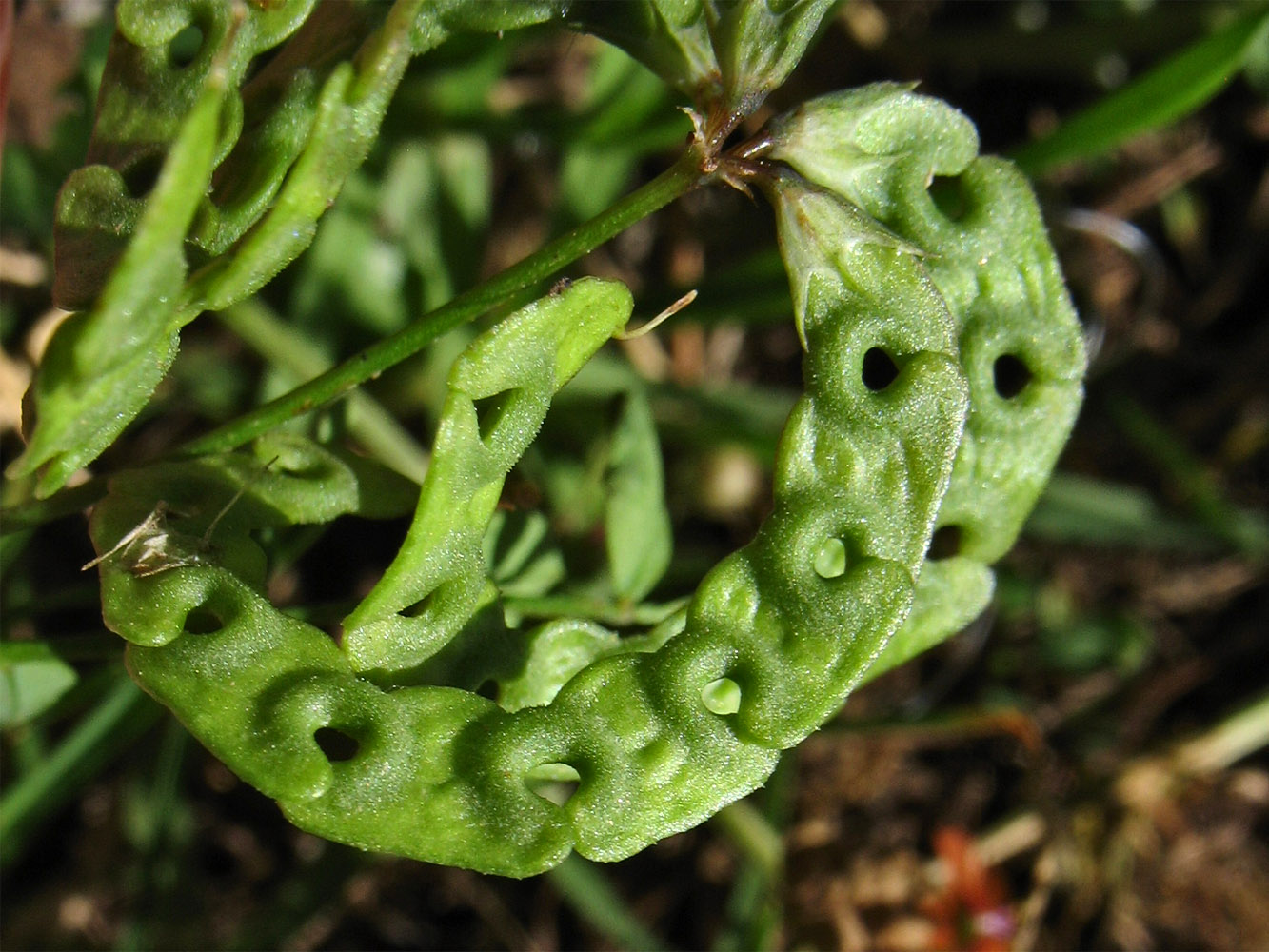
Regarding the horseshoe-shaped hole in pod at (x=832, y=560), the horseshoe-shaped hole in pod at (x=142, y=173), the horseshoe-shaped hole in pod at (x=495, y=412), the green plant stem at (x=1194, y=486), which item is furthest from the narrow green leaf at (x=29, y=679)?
the green plant stem at (x=1194, y=486)

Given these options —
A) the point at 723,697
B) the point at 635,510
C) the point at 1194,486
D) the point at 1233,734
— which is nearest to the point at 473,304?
the point at 723,697

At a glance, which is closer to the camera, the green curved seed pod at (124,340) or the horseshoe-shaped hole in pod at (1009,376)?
the green curved seed pod at (124,340)

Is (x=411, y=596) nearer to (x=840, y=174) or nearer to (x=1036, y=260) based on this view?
(x=840, y=174)

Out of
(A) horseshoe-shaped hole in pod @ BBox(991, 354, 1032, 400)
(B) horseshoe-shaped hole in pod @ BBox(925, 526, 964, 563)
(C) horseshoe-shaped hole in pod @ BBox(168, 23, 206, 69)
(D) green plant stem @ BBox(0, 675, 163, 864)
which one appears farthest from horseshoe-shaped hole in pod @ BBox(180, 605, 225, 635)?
(A) horseshoe-shaped hole in pod @ BBox(991, 354, 1032, 400)

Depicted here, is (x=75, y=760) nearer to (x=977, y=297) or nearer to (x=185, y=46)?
(x=185, y=46)

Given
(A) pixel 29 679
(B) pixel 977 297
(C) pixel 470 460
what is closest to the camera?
(C) pixel 470 460

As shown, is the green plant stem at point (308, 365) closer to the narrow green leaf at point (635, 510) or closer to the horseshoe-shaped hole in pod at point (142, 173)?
the narrow green leaf at point (635, 510)

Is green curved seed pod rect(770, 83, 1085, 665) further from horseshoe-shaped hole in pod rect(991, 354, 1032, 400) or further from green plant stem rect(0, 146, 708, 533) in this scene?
horseshoe-shaped hole in pod rect(991, 354, 1032, 400)
